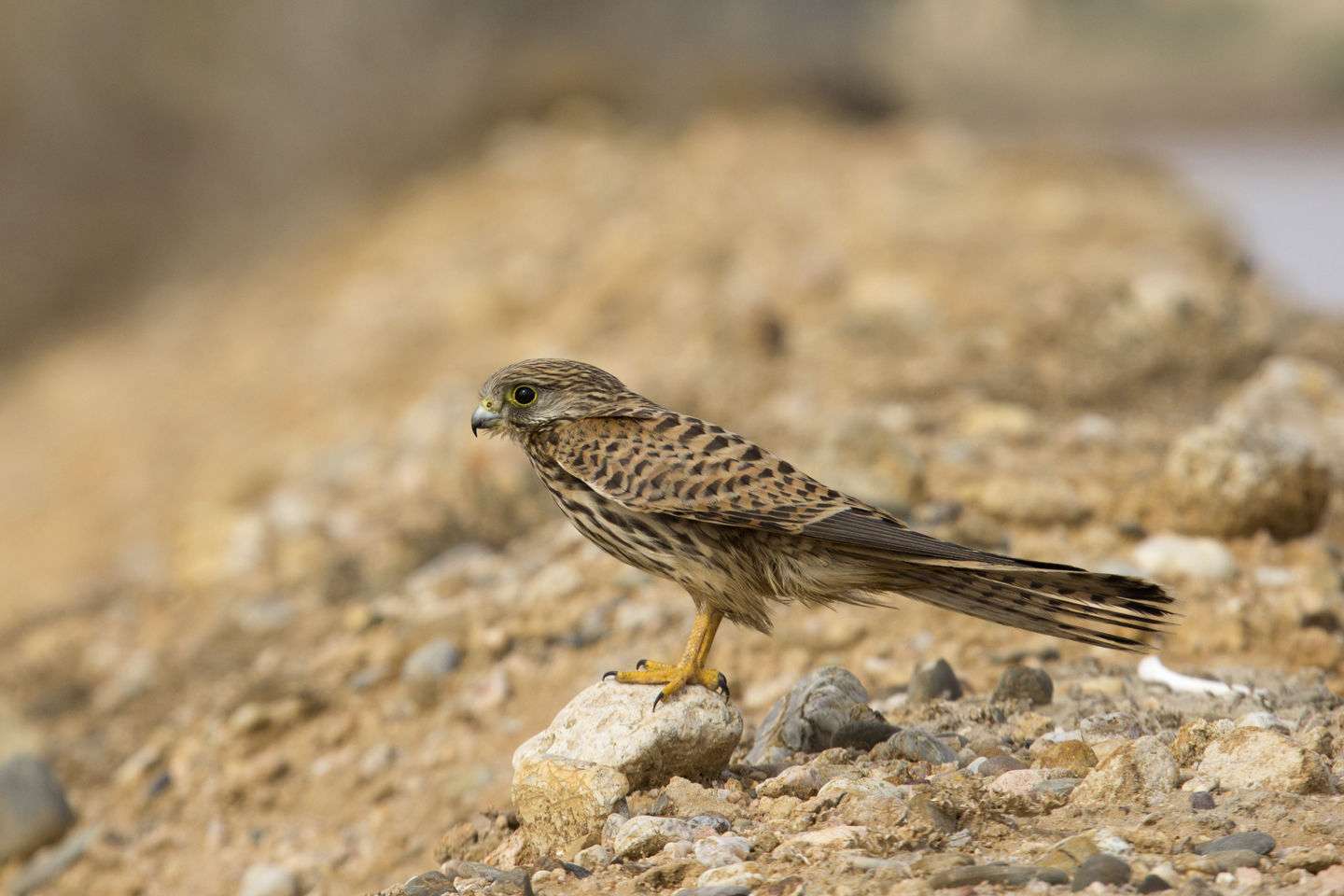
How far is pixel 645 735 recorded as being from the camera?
3121mm

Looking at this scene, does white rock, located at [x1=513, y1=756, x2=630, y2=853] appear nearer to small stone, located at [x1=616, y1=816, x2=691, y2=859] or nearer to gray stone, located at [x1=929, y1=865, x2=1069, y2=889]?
small stone, located at [x1=616, y1=816, x2=691, y2=859]

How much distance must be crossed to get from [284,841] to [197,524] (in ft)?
11.3

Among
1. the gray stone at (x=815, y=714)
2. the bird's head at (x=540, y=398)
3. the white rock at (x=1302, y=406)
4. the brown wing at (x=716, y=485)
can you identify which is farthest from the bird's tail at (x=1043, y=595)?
the white rock at (x=1302, y=406)

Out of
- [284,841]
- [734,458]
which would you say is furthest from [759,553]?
[284,841]

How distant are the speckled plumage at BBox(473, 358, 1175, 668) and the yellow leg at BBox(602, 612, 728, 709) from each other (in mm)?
111

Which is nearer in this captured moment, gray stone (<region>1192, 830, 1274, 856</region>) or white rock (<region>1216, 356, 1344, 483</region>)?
gray stone (<region>1192, 830, 1274, 856</region>)

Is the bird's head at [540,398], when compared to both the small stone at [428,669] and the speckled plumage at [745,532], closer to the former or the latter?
the speckled plumage at [745,532]

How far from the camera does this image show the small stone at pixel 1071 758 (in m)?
2.98

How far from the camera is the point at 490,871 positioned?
9.23 ft

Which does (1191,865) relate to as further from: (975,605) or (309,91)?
(309,91)

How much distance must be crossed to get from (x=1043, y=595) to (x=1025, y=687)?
0.62 m

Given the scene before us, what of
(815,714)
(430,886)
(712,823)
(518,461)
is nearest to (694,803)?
(712,823)

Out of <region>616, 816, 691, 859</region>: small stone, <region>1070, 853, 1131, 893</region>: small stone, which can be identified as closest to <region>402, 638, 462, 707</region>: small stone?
<region>616, 816, 691, 859</region>: small stone

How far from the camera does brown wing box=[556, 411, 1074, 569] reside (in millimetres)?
3172
